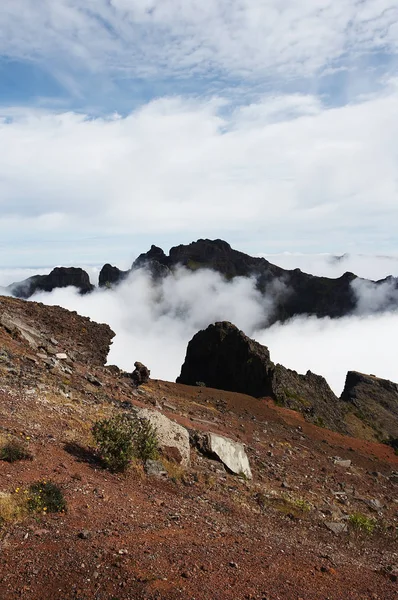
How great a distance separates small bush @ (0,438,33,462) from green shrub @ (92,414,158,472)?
2.38 meters

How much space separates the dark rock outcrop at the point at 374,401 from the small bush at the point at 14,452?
2338 inches

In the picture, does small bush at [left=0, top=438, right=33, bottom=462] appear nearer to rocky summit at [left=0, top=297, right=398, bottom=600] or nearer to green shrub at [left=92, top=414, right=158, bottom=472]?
rocky summit at [left=0, top=297, right=398, bottom=600]

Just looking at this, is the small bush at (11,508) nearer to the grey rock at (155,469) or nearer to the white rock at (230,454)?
the grey rock at (155,469)

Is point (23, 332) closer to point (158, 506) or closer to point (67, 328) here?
point (67, 328)

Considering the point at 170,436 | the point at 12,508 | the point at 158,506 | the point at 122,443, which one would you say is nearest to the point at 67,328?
the point at 170,436

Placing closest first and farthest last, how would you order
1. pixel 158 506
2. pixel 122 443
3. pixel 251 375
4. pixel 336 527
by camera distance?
1. pixel 158 506
2. pixel 122 443
3. pixel 336 527
4. pixel 251 375

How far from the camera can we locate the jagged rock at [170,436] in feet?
56.2

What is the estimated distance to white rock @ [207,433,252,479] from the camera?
1931 cm

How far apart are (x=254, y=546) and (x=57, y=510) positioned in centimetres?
491

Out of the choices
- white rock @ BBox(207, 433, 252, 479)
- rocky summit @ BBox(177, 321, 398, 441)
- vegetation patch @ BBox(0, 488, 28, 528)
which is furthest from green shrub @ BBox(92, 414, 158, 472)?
rocky summit @ BBox(177, 321, 398, 441)

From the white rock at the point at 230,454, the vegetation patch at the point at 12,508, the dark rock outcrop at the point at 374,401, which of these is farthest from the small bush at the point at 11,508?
the dark rock outcrop at the point at 374,401

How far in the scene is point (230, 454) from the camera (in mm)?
19828

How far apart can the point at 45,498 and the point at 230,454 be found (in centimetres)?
1089

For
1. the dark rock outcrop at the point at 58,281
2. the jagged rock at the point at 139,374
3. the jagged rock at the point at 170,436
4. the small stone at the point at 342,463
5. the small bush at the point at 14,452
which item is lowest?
the small stone at the point at 342,463
